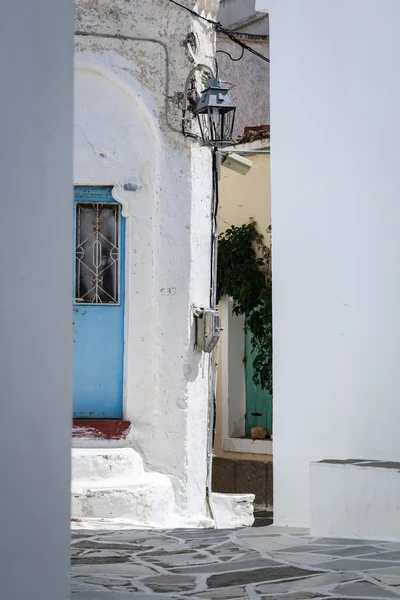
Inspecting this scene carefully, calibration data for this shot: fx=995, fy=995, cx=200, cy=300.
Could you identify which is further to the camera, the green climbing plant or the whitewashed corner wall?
the green climbing plant

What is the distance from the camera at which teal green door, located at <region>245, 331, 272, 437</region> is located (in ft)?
43.3

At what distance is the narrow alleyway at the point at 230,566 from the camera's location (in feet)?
12.0

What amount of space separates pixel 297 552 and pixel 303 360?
159 centimetres

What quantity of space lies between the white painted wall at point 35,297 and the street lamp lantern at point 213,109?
6.71 meters

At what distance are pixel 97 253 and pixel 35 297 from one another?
274 inches

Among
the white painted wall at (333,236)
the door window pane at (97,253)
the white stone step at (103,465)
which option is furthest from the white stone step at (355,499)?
the door window pane at (97,253)

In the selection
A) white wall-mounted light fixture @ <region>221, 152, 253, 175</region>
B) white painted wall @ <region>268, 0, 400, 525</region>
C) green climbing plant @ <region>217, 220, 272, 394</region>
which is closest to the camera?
white painted wall @ <region>268, 0, 400, 525</region>

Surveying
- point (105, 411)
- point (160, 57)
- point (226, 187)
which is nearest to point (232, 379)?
point (226, 187)

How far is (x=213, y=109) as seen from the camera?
9195mm

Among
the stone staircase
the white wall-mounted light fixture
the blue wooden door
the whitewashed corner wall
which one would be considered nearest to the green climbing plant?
the white wall-mounted light fixture

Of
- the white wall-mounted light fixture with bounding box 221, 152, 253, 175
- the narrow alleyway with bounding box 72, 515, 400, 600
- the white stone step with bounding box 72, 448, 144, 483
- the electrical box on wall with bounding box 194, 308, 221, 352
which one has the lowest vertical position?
the white stone step with bounding box 72, 448, 144, 483

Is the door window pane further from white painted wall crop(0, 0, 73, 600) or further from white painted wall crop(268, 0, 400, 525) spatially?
white painted wall crop(0, 0, 73, 600)

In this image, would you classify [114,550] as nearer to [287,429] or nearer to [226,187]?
[287,429]

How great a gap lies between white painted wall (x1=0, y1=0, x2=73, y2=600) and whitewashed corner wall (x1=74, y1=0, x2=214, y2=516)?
676 centimetres
